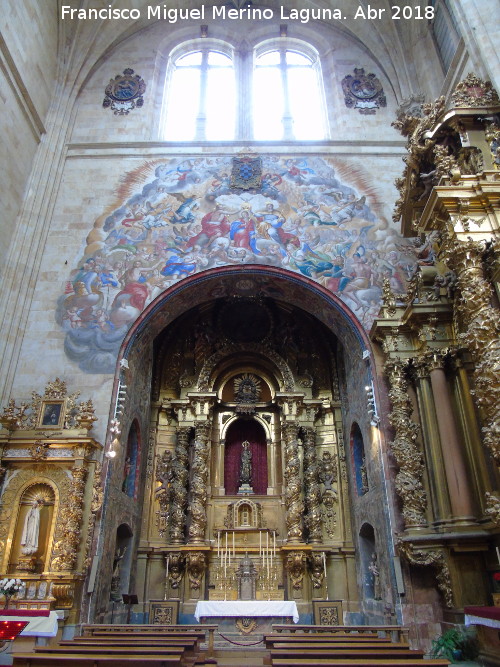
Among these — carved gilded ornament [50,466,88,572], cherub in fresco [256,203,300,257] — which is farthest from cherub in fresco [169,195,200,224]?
carved gilded ornament [50,466,88,572]

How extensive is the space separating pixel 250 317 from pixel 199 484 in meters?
5.41

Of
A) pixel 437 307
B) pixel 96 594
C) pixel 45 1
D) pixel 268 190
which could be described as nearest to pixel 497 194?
pixel 437 307

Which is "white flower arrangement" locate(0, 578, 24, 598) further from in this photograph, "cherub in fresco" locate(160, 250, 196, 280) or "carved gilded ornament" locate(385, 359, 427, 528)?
"cherub in fresco" locate(160, 250, 196, 280)

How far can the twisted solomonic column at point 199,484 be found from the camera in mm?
14000

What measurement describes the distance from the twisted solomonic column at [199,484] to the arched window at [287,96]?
9268 mm

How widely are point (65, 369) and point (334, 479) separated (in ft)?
25.8

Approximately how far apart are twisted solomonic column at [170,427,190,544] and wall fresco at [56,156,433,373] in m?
4.00

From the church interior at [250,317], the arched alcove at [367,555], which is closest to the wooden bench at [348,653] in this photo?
the church interior at [250,317]

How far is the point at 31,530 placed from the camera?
10234mm

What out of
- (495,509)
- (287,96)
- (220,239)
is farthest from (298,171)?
(495,509)

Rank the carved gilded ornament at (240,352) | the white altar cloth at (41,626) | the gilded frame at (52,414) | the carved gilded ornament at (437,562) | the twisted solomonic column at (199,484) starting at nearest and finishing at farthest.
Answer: the white altar cloth at (41,626) < the carved gilded ornament at (437,562) < the gilded frame at (52,414) < the twisted solomonic column at (199,484) < the carved gilded ornament at (240,352)

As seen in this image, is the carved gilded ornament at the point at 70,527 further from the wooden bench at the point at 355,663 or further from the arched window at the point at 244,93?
the arched window at the point at 244,93

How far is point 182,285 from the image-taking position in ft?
43.9

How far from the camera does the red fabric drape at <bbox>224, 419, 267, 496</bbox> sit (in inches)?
620
